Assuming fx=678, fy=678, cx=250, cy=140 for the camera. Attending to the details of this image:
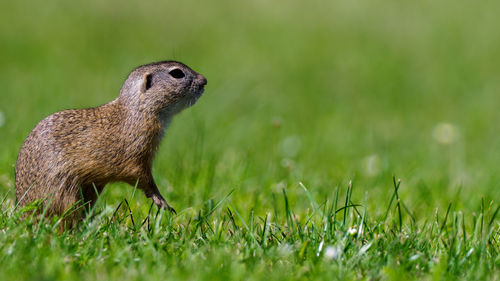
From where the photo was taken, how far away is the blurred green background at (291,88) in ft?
18.7

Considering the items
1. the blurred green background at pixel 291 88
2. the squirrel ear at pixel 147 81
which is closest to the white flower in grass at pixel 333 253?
the blurred green background at pixel 291 88

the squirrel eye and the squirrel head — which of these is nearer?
the squirrel head

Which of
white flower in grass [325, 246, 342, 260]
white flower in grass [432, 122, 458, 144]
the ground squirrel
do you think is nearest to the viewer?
white flower in grass [325, 246, 342, 260]

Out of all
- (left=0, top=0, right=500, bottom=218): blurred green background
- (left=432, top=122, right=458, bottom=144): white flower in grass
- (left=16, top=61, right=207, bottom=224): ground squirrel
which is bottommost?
(left=432, top=122, right=458, bottom=144): white flower in grass

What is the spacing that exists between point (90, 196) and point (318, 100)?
6415 millimetres

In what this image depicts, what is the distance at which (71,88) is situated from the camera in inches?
370

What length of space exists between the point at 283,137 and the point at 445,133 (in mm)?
2334

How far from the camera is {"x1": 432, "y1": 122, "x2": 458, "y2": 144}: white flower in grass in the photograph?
28.3 ft

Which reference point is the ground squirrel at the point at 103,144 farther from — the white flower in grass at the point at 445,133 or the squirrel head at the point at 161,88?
the white flower in grass at the point at 445,133

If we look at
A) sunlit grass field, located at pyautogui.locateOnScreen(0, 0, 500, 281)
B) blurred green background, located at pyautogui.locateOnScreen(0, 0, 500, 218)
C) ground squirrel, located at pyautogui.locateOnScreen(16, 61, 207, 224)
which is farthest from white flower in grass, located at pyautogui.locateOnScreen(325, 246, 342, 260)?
blurred green background, located at pyautogui.locateOnScreen(0, 0, 500, 218)

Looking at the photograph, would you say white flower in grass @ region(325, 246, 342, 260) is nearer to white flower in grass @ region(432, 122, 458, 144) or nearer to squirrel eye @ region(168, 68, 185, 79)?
squirrel eye @ region(168, 68, 185, 79)

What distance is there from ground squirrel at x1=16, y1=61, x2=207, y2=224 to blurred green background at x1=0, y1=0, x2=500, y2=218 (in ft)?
1.42

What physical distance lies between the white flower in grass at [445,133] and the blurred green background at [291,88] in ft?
0.11

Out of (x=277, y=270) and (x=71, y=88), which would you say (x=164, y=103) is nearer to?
(x=277, y=270)
